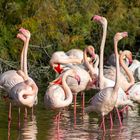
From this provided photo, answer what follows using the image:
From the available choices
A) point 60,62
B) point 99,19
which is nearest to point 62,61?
point 60,62

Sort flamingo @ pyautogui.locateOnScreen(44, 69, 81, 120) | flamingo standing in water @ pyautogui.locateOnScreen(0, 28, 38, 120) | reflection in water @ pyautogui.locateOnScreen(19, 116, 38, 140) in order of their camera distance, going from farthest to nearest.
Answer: flamingo standing in water @ pyautogui.locateOnScreen(0, 28, 38, 120) < flamingo @ pyautogui.locateOnScreen(44, 69, 81, 120) < reflection in water @ pyautogui.locateOnScreen(19, 116, 38, 140)

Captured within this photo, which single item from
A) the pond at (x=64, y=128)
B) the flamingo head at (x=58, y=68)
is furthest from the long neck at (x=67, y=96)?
the flamingo head at (x=58, y=68)

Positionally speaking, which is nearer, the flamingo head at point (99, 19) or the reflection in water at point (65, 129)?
the reflection in water at point (65, 129)

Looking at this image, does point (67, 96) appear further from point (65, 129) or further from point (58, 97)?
point (65, 129)

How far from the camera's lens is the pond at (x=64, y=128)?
11945mm

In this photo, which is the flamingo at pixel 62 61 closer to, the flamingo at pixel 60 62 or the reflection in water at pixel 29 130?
the flamingo at pixel 60 62

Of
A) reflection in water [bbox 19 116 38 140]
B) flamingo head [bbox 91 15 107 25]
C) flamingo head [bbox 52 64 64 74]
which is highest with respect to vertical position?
flamingo head [bbox 91 15 107 25]

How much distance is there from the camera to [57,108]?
12.7 m

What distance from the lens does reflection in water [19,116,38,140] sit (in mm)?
11797

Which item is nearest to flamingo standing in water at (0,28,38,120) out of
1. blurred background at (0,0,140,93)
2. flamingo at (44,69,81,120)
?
flamingo at (44,69,81,120)

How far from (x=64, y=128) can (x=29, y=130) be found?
0.76m

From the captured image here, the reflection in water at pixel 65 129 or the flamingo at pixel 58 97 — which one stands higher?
the flamingo at pixel 58 97

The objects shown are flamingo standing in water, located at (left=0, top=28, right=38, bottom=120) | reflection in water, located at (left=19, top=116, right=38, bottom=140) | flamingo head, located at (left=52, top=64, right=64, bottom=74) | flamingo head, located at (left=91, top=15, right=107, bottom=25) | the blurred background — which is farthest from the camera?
the blurred background

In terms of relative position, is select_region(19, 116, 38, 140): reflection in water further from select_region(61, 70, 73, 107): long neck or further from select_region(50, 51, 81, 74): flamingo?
select_region(50, 51, 81, 74): flamingo
